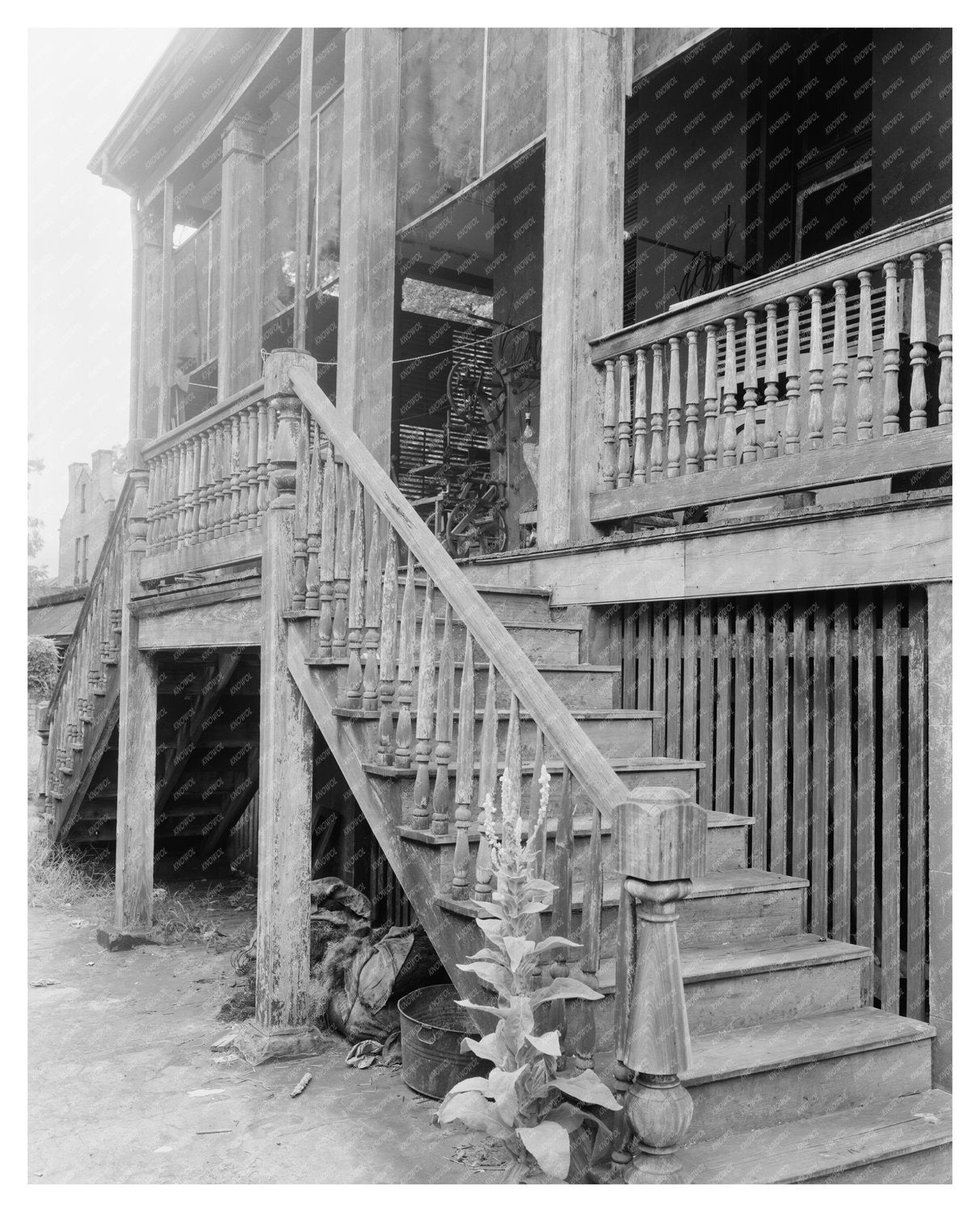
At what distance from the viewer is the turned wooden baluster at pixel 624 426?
5.96 meters

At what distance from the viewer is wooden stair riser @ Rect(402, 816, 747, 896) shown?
13.1 feet

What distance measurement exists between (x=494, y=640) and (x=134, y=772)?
452cm

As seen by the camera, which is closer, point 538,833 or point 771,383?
point 538,833

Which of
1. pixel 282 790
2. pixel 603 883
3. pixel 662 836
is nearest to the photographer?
pixel 662 836

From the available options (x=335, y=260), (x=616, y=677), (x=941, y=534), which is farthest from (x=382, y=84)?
(x=941, y=534)

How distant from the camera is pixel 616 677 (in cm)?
574

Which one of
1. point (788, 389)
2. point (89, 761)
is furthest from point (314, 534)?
point (89, 761)

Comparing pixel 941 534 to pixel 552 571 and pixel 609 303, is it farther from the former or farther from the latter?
pixel 609 303

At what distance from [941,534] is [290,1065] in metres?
3.74

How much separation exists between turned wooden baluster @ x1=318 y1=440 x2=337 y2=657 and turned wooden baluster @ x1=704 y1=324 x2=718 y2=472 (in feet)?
6.06

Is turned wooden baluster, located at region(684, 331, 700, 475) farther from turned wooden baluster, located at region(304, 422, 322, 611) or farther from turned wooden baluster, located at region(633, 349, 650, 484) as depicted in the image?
turned wooden baluster, located at region(304, 422, 322, 611)

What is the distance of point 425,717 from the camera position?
4.14 metres

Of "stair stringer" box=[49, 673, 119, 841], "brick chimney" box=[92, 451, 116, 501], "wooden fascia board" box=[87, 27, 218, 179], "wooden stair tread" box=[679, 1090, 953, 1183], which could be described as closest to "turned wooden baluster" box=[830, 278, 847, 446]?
"wooden stair tread" box=[679, 1090, 953, 1183]

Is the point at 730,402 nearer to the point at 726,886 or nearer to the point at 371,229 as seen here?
the point at 726,886
